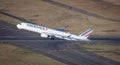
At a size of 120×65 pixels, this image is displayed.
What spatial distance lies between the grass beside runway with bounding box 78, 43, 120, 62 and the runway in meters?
3.35

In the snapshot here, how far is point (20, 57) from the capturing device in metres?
121

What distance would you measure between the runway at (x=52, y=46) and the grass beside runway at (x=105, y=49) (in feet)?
11.0

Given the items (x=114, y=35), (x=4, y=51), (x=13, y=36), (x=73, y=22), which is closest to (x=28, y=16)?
(x=73, y=22)

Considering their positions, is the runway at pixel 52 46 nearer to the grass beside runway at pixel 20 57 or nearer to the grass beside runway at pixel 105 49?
the grass beside runway at pixel 105 49

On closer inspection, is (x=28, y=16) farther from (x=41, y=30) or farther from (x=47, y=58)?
(x=47, y=58)

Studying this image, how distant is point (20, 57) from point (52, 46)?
21021 millimetres

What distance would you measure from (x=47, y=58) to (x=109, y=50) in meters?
28.1

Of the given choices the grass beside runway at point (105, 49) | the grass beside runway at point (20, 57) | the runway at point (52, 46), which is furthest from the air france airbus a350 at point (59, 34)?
the grass beside runway at point (20, 57)

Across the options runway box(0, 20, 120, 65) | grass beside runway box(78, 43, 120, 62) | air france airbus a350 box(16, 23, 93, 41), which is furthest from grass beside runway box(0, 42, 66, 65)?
air france airbus a350 box(16, 23, 93, 41)

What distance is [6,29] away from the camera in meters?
159

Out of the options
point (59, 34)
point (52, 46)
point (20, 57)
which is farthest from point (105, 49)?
point (20, 57)

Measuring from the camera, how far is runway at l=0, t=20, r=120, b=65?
123 metres

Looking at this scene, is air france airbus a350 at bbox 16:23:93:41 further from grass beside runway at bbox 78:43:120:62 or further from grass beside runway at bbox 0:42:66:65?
grass beside runway at bbox 0:42:66:65

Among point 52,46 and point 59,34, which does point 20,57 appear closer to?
point 52,46
